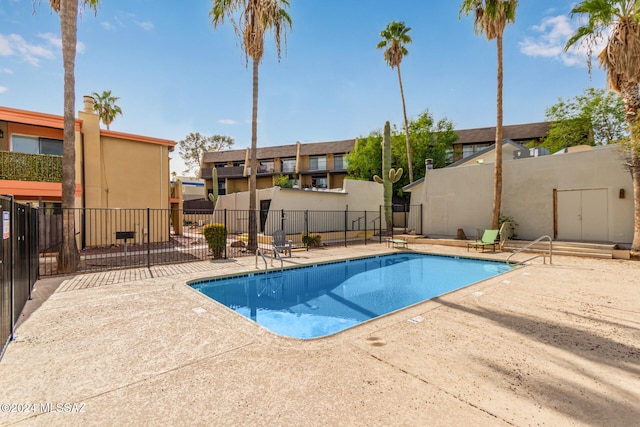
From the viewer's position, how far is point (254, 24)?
12.2 m

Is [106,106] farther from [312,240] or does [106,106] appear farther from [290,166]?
[312,240]

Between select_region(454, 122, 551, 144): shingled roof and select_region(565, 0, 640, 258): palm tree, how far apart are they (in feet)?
66.8

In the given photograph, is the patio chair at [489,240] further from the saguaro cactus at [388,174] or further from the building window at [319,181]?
the building window at [319,181]

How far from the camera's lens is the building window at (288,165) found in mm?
40094

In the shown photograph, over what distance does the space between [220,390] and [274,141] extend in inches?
1637

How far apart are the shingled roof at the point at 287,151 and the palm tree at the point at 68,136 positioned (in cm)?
3084

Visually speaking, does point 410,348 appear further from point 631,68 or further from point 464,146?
point 464,146

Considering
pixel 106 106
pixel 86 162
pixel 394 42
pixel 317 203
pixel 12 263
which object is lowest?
pixel 12 263

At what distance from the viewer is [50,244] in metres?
13.5

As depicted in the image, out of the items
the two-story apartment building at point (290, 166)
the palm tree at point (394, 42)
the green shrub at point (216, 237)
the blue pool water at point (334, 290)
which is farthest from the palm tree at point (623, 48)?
the two-story apartment building at point (290, 166)

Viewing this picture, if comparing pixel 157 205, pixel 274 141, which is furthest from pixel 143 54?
pixel 274 141

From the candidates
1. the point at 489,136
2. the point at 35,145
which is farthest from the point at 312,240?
the point at 489,136

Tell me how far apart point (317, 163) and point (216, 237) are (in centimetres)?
2957

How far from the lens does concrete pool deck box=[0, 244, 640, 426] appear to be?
253cm
